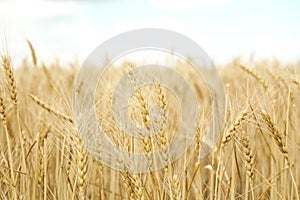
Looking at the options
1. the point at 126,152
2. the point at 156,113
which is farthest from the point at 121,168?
the point at 156,113

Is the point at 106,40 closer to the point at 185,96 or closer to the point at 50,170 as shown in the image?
the point at 50,170

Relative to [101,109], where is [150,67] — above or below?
above

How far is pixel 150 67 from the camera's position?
1519 millimetres

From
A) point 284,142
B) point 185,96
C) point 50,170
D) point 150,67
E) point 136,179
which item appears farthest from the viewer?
point 185,96

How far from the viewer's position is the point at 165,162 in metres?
1.08

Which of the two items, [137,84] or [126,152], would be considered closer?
[126,152]

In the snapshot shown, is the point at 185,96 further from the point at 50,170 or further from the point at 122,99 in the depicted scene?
the point at 122,99

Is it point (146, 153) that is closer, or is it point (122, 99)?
point (146, 153)

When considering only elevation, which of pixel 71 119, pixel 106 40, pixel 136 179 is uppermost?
pixel 106 40

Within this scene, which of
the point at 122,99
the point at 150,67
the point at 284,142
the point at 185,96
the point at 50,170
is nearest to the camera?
the point at 284,142

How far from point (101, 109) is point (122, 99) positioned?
248 mm

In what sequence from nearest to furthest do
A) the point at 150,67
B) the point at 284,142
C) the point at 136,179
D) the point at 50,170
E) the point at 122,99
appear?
the point at 136,179, the point at 284,142, the point at 122,99, the point at 150,67, the point at 50,170

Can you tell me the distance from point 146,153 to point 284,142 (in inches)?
15.6

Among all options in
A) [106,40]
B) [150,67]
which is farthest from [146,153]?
[106,40]
